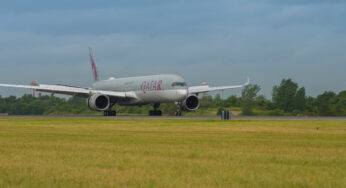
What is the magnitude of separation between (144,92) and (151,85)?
5.11ft

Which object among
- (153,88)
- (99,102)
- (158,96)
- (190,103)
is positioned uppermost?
(153,88)

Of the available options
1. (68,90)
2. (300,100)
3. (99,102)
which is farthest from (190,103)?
(300,100)

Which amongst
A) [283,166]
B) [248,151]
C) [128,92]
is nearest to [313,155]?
[248,151]

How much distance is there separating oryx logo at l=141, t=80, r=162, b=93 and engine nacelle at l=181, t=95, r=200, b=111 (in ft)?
10.1

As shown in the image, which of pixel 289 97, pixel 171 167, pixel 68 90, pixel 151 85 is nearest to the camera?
pixel 171 167

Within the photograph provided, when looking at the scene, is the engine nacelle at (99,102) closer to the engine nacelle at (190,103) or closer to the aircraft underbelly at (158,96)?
the aircraft underbelly at (158,96)

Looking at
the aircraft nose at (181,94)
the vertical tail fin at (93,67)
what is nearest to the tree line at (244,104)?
the vertical tail fin at (93,67)

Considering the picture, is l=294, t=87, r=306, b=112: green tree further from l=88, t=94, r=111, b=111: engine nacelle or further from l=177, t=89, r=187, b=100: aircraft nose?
l=88, t=94, r=111, b=111: engine nacelle

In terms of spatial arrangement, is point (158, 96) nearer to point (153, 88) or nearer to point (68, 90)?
point (153, 88)

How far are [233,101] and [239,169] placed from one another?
351ft

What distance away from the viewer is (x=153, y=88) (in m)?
54.1

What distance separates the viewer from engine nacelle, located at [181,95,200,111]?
53.7m

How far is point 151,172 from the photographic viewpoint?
8.12 meters

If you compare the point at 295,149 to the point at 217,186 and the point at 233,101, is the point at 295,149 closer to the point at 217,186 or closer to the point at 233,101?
the point at 217,186
